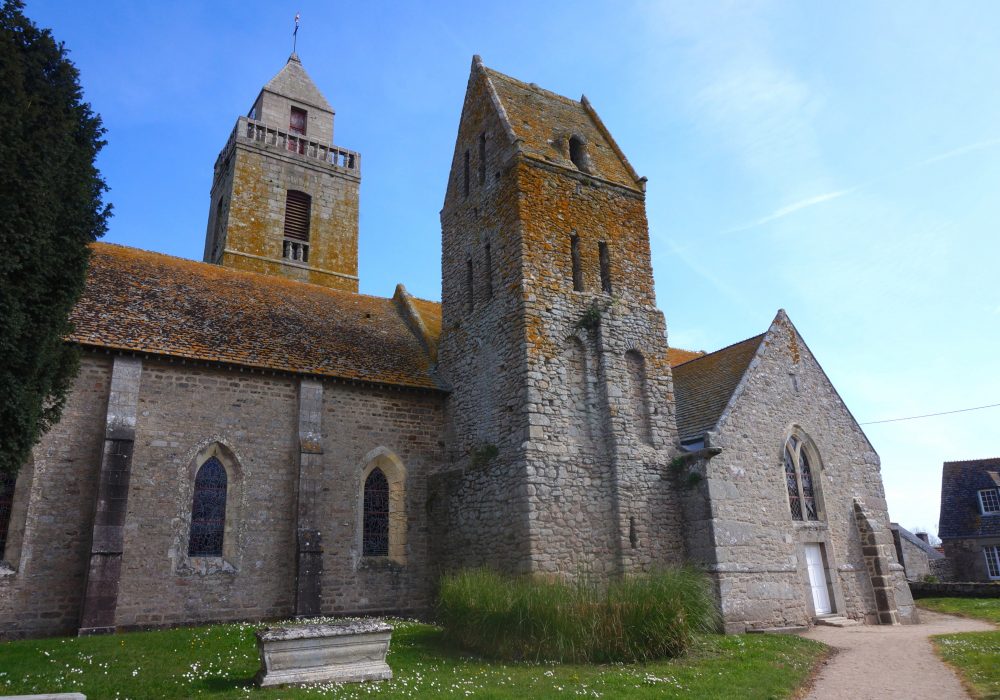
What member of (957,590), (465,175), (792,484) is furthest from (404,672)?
(957,590)

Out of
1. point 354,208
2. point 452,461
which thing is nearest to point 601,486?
point 452,461

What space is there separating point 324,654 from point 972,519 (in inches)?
1362

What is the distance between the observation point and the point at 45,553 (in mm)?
13102

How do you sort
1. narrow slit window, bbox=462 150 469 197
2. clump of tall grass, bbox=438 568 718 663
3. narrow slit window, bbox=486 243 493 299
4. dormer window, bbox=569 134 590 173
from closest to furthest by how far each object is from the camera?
clump of tall grass, bbox=438 568 718 663 < narrow slit window, bbox=486 243 493 299 < dormer window, bbox=569 134 590 173 < narrow slit window, bbox=462 150 469 197

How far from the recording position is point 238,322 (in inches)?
679

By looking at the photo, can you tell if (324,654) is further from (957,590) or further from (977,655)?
(957,590)

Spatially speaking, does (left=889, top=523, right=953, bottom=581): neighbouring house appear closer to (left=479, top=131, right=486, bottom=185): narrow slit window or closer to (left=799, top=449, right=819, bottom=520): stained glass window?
(left=799, top=449, right=819, bottom=520): stained glass window

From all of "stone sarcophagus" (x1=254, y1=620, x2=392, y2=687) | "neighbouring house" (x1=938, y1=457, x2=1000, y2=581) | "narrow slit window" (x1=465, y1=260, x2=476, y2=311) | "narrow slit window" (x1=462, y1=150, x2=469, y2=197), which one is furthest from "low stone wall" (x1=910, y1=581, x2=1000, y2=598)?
"stone sarcophagus" (x1=254, y1=620, x2=392, y2=687)

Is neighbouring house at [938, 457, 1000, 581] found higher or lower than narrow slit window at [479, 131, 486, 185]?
lower

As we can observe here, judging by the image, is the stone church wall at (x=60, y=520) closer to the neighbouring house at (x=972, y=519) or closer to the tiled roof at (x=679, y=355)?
the tiled roof at (x=679, y=355)

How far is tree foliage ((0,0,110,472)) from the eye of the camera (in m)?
9.02

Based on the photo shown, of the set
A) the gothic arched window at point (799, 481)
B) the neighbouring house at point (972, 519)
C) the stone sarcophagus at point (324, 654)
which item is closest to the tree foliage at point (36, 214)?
the stone sarcophagus at point (324, 654)

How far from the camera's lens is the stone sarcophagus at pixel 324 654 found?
9031mm

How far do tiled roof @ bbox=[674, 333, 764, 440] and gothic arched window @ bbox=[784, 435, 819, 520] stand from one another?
2.13 metres
